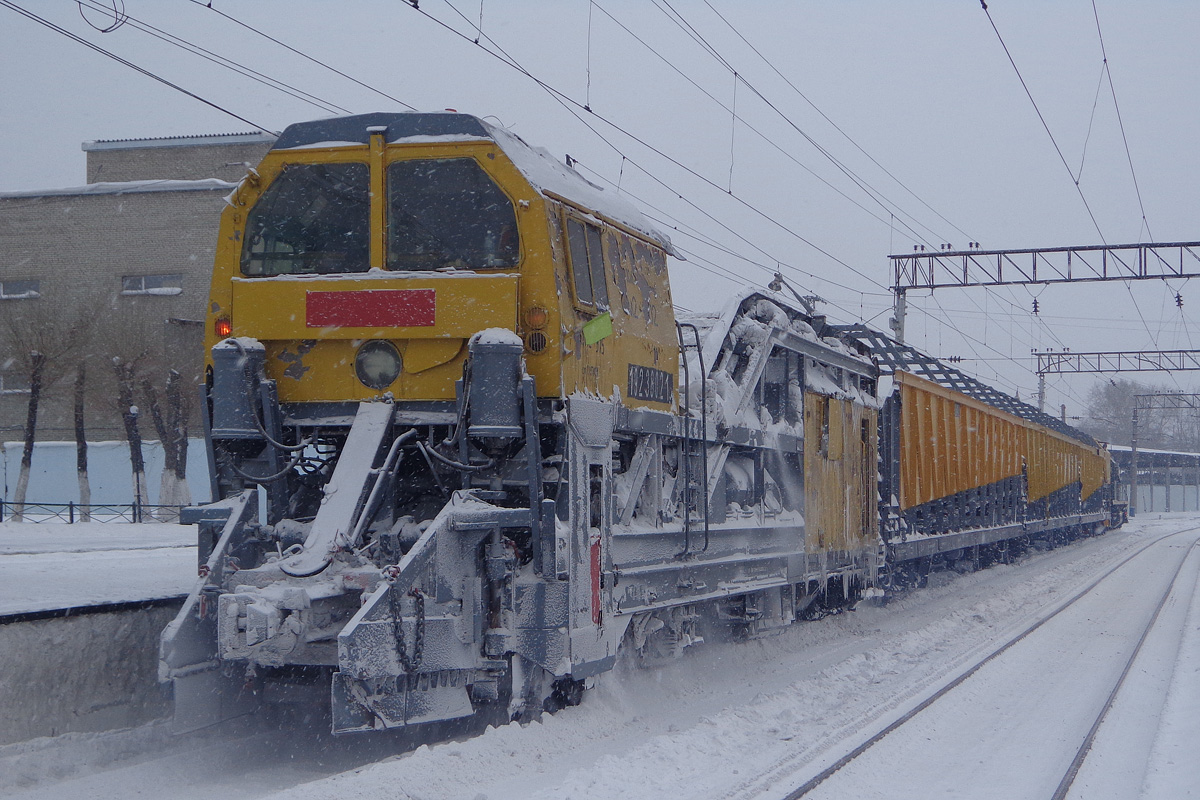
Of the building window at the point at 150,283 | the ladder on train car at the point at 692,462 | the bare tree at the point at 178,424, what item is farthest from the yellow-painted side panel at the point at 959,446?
the building window at the point at 150,283

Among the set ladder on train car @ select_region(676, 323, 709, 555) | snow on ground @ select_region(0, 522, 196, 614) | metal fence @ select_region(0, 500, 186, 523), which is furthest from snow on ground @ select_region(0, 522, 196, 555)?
ladder on train car @ select_region(676, 323, 709, 555)

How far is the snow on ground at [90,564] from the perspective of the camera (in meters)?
8.05

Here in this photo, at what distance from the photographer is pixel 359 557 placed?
6.11m

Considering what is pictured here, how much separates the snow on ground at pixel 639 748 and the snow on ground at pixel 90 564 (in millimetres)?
1253

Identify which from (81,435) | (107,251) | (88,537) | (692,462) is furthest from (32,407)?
(692,462)

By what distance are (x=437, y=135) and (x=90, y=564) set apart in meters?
9.14

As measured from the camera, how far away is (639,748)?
6.43m

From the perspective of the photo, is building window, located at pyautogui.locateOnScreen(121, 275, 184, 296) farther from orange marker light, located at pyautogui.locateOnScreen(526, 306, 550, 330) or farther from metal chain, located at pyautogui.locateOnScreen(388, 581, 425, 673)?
metal chain, located at pyautogui.locateOnScreen(388, 581, 425, 673)

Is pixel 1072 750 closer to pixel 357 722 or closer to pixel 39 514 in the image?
pixel 357 722

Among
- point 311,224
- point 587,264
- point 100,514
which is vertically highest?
point 311,224

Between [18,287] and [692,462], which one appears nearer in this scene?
[692,462]

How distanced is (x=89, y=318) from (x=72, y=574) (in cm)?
1676

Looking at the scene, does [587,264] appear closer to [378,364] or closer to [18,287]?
[378,364]

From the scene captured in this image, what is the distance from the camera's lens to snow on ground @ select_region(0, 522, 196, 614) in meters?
8.05
